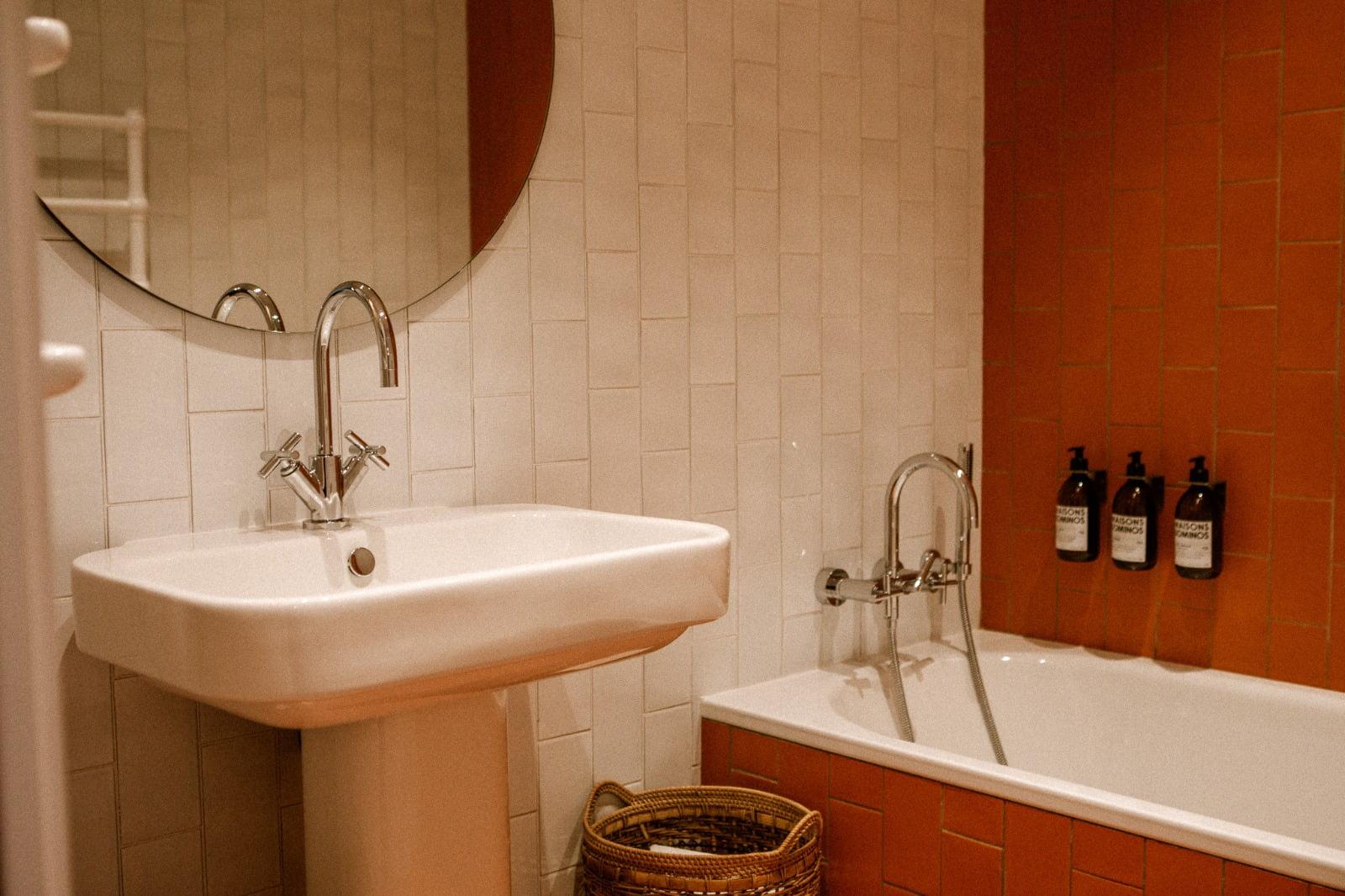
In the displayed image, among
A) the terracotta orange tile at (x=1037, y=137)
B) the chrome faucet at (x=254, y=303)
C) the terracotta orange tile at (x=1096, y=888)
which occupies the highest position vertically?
the terracotta orange tile at (x=1037, y=137)

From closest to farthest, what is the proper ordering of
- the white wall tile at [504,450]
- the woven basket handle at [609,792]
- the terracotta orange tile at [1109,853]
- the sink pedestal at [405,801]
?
the sink pedestal at [405,801] < the terracotta orange tile at [1109,853] < the white wall tile at [504,450] < the woven basket handle at [609,792]

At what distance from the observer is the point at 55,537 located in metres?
1.58

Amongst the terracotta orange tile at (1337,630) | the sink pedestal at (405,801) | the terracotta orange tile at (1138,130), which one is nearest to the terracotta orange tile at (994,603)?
the terracotta orange tile at (1337,630)

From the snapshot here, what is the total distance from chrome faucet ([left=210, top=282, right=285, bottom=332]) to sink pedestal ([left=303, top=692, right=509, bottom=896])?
575 mm

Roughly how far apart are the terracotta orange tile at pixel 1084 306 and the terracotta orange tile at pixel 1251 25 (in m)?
0.48

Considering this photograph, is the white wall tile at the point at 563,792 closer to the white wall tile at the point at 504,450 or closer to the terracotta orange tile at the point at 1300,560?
the white wall tile at the point at 504,450

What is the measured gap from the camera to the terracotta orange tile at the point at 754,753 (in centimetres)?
223

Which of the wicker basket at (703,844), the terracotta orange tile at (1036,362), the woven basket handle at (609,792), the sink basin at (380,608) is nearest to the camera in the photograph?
the sink basin at (380,608)

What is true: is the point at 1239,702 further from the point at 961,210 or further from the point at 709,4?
the point at 709,4

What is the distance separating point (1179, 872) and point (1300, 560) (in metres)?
0.95

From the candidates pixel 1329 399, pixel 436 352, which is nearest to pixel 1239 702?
pixel 1329 399

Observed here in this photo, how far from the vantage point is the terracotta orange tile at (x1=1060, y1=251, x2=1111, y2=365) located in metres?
2.69

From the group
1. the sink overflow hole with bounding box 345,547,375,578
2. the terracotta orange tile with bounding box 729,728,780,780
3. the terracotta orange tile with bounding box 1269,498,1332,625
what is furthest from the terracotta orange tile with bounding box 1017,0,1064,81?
the sink overflow hole with bounding box 345,547,375,578

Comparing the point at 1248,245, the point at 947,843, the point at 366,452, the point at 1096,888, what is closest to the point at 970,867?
the point at 947,843
